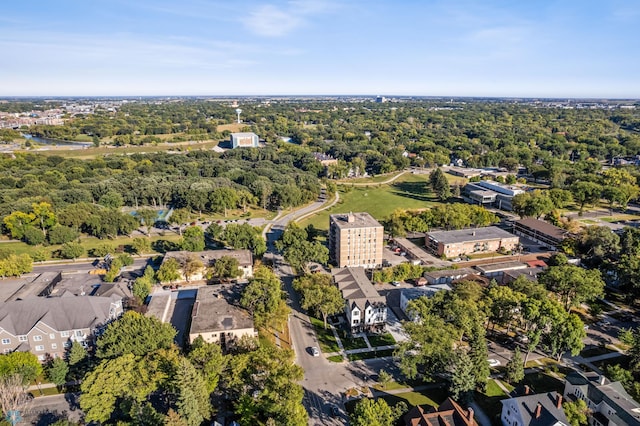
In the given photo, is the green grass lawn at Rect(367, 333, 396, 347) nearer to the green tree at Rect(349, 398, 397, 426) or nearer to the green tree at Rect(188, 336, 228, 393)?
the green tree at Rect(349, 398, 397, 426)

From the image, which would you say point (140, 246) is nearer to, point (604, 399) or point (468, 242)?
point (468, 242)

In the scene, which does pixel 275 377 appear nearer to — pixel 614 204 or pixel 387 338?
pixel 387 338

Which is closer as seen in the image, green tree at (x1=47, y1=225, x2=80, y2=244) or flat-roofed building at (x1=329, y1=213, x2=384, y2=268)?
flat-roofed building at (x1=329, y1=213, x2=384, y2=268)

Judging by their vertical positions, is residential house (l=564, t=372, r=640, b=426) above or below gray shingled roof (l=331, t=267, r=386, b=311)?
below

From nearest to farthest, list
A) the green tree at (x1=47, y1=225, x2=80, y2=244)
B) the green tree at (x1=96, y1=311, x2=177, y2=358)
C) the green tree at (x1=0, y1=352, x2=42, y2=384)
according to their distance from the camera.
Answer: the green tree at (x1=0, y1=352, x2=42, y2=384) < the green tree at (x1=96, y1=311, x2=177, y2=358) < the green tree at (x1=47, y1=225, x2=80, y2=244)

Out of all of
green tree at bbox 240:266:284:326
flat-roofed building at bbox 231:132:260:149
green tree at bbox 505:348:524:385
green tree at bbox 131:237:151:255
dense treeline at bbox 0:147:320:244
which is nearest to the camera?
green tree at bbox 505:348:524:385

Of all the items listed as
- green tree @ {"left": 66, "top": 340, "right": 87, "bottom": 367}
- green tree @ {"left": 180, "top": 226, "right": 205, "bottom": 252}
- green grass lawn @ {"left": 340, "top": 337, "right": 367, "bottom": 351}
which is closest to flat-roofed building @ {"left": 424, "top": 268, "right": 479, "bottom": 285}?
green grass lawn @ {"left": 340, "top": 337, "right": 367, "bottom": 351}

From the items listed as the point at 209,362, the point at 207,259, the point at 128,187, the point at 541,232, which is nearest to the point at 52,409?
the point at 209,362
